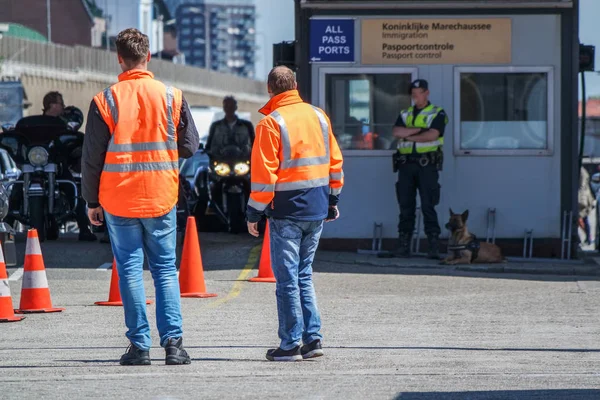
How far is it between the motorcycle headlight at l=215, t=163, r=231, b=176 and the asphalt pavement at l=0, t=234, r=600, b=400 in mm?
4121

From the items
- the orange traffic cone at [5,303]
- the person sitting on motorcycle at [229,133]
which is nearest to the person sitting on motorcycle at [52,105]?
the person sitting on motorcycle at [229,133]

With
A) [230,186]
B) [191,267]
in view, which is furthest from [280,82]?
[230,186]

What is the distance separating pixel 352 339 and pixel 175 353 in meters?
1.79

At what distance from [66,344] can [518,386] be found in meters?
3.36

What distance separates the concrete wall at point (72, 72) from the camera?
6006 centimetres

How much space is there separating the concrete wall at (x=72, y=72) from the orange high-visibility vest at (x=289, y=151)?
159ft

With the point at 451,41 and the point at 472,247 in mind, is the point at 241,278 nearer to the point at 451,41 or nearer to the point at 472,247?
the point at 472,247

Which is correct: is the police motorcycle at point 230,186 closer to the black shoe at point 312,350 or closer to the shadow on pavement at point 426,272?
the shadow on pavement at point 426,272

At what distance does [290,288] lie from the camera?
29.0ft

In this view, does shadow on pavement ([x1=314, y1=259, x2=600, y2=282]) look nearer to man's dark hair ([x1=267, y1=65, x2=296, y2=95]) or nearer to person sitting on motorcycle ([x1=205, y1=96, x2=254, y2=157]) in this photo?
person sitting on motorcycle ([x1=205, y1=96, x2=254, y2=157])

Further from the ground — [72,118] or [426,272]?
[72,118]

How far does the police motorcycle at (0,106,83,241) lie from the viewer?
59.0 ft

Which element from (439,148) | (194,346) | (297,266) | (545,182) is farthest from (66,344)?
(545,182)

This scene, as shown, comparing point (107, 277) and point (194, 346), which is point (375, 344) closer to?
point (194, 346)
